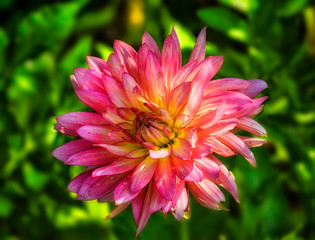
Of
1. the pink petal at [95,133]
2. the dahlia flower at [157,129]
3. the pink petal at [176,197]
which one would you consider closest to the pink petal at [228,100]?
the dahlia flower at [157,129]

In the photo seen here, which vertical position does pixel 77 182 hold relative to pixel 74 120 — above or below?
below

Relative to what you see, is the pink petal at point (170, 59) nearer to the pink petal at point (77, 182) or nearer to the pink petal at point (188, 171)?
the pink petal at point (188, 171)

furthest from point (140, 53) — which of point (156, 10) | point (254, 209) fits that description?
point (156, 10)

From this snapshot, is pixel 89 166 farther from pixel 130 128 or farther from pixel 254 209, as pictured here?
pixel 254 209

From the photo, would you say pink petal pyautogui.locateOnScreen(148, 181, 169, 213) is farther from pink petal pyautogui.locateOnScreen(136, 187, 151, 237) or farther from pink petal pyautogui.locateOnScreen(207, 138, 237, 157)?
pink petal pyautogui.locateOnScreen(207, 138, 237, 157)

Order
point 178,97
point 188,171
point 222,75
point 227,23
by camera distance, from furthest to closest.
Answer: point 227,23
point 222,75
point 178,97
point 188,171

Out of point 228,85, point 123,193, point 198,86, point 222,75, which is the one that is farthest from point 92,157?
point 222,75

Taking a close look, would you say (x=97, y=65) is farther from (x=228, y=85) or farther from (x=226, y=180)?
(x=226, y=180)

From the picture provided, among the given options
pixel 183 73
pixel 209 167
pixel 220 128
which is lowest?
pixel 209 167

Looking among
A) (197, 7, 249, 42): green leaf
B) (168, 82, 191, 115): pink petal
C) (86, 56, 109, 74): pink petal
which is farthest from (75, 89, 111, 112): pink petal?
(197, 7, 249, 42): green leaf
